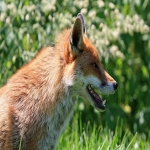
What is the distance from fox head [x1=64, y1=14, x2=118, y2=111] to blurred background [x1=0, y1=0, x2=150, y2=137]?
59cm

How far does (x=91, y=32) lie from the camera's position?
9.81 metres

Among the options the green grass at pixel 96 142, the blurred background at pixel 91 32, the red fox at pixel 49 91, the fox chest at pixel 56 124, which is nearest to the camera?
the red fox at pixel 49 91

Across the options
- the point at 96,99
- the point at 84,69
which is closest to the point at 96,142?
the point at 96,99

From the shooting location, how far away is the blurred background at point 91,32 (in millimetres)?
9828

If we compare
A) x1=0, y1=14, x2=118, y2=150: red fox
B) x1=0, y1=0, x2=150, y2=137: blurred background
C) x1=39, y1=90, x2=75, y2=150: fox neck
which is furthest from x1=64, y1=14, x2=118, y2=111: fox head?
x1=0, y1=0, x2=150, y2=137: blurred background

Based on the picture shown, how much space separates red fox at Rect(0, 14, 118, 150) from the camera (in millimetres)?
7684

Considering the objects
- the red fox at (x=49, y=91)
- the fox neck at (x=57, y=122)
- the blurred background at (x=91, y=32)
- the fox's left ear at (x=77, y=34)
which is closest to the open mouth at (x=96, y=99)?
the red fox at (x=49, y=91)

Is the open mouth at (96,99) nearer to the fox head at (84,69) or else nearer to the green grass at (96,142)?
the fox head at (84,69)

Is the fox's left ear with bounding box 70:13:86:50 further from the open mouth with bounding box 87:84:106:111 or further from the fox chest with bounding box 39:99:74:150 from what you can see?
the fox chest with bounding box 39:99:74:150

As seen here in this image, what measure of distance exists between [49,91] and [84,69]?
0.47 m

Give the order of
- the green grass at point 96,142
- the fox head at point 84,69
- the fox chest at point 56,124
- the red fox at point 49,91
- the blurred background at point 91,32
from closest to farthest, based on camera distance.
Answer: the red fox at point 49,91 → the fox chest at point 56,124 → the fox head at point 84,69 → the green grass at point 96,142 → the blurred background at point 91,32

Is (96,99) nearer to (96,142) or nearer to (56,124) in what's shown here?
(56,124)

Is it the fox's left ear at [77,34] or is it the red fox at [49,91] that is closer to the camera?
the red fox at [49,91]

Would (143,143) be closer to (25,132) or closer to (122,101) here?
(25,132)
